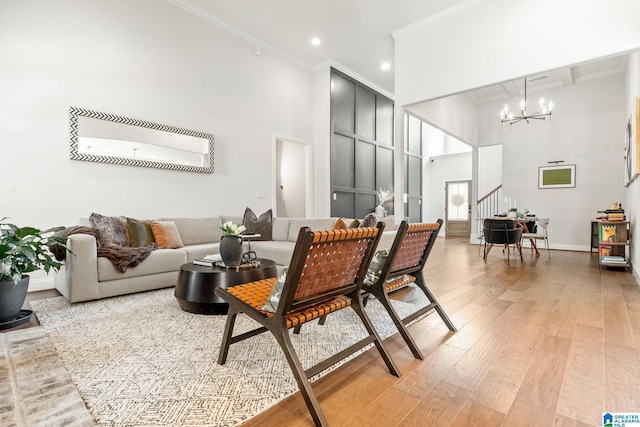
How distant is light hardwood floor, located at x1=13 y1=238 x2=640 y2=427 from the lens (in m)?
1.34

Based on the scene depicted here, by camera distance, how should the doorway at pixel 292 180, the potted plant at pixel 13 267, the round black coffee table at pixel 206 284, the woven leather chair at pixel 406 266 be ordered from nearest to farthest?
the woven leather chair at pixel 406 266 < the potted plant at pixel 13 267 < the round black coffee table at pixel 206 284 < the doorway at pixel 292 180

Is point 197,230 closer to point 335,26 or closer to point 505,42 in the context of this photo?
point 335,26

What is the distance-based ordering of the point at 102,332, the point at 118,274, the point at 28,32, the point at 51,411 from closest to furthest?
the point at 51,411
the point at 102,332
the point at 118,274
the point at 28,32

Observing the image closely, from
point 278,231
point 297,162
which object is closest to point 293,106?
point 297,162

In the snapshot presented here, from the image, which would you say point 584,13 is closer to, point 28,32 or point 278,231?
point 278,231

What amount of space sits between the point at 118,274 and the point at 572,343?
3762 mm

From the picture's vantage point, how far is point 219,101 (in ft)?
17.1

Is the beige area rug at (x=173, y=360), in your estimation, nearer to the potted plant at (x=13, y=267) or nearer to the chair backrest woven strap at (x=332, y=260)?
the potted plant at (x=13, y=267)

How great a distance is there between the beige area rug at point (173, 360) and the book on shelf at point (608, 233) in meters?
3.86

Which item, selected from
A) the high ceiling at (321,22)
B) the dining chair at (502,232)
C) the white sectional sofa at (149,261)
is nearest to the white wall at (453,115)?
the high ceiling at (321,22)

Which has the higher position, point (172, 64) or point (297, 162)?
point (172, 64)

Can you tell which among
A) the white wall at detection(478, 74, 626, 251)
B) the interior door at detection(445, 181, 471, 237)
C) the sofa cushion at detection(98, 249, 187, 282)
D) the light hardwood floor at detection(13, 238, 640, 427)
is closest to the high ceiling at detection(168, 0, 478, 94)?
the sofa cushion at detection(98, 249, 187, 282)

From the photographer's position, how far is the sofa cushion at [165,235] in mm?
3814

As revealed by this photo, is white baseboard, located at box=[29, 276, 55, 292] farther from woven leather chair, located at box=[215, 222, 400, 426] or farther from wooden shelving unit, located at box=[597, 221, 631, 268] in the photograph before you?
wooden shelving unit, located at box=[597, 221, 631, 268]
